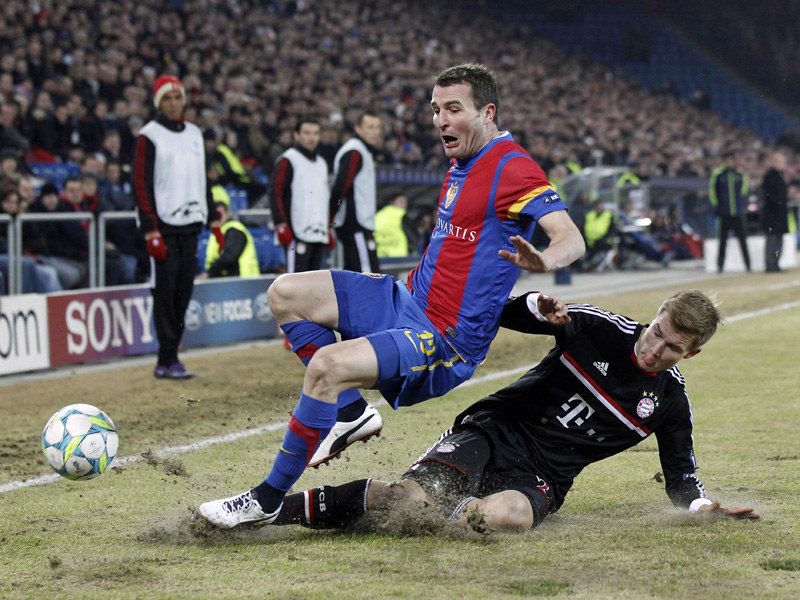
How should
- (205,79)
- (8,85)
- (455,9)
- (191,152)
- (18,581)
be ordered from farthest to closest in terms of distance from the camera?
(455,9) < (205,79) < (8,85) < (191,152) < (18,581)

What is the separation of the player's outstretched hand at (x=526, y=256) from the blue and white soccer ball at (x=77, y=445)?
1.97 m

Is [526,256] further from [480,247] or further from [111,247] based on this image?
[111,247]

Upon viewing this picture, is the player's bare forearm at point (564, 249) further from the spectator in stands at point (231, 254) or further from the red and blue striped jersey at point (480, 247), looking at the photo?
the spectator in stands at point (231, 254)

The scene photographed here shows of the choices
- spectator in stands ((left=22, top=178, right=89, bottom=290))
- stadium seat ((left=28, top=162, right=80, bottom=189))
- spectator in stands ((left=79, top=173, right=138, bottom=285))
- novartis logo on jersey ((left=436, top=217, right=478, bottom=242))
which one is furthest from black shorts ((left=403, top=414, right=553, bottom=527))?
stadium seat ((left=28, top=162, right=80, bottom=189))

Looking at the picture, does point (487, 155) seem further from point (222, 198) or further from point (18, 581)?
point (222, 198)

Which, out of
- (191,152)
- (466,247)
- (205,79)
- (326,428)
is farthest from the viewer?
(205,79)

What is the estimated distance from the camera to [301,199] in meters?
9.74

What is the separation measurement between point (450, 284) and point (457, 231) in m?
0.22

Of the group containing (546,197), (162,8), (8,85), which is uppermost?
(162,8)

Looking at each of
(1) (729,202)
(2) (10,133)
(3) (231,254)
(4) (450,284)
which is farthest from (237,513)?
(1) (729,202)

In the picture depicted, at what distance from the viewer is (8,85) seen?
43.4 ft

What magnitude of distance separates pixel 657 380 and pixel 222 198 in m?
8.61

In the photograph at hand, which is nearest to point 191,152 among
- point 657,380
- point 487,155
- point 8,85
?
point 487,155

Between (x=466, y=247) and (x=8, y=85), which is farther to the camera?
(x=8, y=85)
